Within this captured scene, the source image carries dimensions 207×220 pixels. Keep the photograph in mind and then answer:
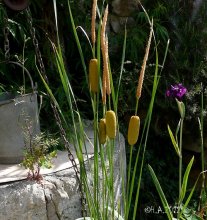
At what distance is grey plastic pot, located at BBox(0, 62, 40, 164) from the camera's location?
2312 millimetres

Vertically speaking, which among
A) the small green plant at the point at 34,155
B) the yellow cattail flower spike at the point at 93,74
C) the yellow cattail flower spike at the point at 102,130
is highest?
the yellow cattail flower spike at the point at 93,74

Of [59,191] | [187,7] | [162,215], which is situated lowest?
[162,215]

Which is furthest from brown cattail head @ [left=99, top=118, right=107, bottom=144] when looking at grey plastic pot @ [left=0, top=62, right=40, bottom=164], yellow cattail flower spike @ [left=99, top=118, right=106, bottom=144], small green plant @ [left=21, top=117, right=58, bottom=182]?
grey plastic pot @ [left=0, top=62, right=40, bottom=164]

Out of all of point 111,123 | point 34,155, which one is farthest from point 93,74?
point 34,155

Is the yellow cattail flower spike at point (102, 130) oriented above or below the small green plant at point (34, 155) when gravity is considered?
above

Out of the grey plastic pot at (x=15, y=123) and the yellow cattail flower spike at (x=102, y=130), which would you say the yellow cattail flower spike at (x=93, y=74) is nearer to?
the yellow cattail flower spike at (x=102, y=130)

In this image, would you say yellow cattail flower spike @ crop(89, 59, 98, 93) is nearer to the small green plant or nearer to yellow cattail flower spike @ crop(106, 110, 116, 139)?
yellow cattail flower spike @ crop(106, 110, 116, 139)

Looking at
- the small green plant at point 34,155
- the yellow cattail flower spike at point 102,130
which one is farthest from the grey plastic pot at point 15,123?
the yellow cattail flower spike at point 102,130

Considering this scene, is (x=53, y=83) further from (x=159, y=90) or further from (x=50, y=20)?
(x=159, y=90)

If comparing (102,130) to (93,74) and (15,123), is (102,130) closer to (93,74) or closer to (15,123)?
(93,74)

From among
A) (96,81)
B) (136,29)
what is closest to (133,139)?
(96,81)

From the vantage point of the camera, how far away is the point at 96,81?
1.24 metres

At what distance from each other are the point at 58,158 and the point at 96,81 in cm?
126

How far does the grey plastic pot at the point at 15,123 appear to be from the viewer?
231 centimetres
